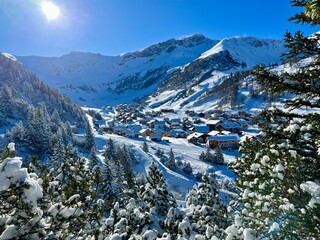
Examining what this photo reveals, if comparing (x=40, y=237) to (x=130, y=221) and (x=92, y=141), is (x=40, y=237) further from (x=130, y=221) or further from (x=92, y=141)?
(x=92, y=141)

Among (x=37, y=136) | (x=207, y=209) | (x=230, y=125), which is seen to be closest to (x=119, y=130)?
(x=230, y=125)

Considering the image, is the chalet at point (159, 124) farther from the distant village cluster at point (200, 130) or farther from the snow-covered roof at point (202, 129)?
the snow-covered roof at point (202, 129)

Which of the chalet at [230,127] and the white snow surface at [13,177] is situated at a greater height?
the white snow surface at [13,177]

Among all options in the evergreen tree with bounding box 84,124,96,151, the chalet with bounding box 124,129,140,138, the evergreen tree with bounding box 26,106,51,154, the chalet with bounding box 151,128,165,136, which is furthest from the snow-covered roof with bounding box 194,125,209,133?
the evergreen tree with bounding box 26,106,51,154

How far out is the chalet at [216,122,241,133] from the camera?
3979 inches

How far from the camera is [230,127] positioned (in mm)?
102188

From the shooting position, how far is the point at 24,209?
4.01 m


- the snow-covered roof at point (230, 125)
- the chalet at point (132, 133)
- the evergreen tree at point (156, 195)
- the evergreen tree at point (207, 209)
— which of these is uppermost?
the evergreen tree at point (156, 195)

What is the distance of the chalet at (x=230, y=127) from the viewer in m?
101

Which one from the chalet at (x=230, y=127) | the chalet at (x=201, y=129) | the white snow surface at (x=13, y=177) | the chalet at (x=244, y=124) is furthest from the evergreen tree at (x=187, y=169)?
the white snow surface at (x=13, y=177)

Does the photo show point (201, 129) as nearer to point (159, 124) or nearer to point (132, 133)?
point (159, 124)

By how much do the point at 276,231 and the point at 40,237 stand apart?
477 cm

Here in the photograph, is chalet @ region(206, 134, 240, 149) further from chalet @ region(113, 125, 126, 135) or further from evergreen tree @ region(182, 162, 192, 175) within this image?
chalet @ region(113, 125, 126, 135)

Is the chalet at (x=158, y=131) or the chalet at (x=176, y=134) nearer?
the chalet at (x=176, y=134)
